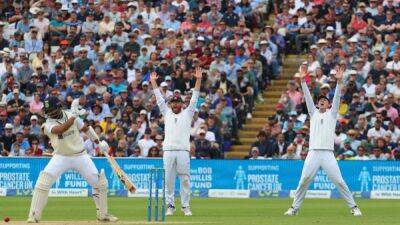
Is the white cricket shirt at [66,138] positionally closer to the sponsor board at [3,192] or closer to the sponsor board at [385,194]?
the sponsor board at [3,192]

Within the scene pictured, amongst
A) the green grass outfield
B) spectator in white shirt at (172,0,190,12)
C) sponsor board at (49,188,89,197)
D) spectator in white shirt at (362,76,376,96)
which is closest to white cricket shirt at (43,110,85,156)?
the green grass outfield

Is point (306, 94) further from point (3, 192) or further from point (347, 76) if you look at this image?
point (347, 76)

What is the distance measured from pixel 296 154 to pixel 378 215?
10.3 m

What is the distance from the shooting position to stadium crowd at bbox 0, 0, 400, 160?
3384cm

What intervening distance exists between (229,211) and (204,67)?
13387 millimetres

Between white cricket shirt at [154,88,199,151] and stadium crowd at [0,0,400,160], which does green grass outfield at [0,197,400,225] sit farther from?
stadium crowd at [0,0,400,160]

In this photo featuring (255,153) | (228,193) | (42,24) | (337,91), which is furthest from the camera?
(42,24)

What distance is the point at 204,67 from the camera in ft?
122

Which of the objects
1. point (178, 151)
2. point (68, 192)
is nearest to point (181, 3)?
point (68, 192)

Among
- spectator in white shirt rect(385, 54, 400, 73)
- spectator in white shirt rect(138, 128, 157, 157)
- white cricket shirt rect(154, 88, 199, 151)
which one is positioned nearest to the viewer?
white cricket shirt rect(154, 88, 199, 151)

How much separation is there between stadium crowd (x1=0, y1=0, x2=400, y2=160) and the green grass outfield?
3.94 metres

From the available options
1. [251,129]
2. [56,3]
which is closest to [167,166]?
[251,129]

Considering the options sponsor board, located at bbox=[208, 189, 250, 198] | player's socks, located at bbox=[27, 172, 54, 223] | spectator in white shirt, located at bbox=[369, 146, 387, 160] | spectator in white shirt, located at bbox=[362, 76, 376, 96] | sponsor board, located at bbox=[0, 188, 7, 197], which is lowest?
player's socks, located at bbox=[27, 172, 54, 223]

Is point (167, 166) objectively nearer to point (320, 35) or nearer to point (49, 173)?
point (49, 173)
